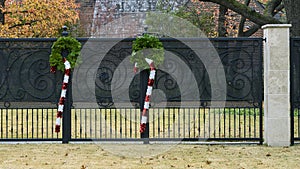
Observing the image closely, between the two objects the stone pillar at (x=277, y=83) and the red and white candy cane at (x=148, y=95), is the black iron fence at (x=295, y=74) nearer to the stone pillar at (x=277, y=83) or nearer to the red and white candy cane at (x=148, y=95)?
the stone pillar at (x=277, y=83)

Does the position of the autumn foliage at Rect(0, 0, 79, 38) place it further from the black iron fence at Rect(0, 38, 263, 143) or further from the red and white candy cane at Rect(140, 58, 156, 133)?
the red and white candy cane at Rect(140, 58, 156, 133)

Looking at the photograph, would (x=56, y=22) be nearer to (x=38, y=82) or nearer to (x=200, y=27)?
(x=200, y=27)

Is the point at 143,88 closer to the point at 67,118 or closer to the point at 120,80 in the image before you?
the point at 120,80

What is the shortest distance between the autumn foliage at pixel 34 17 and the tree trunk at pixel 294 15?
1176 centimetres

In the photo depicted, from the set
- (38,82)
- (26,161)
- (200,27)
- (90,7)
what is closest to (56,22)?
(200,27)

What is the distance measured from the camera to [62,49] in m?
12.4

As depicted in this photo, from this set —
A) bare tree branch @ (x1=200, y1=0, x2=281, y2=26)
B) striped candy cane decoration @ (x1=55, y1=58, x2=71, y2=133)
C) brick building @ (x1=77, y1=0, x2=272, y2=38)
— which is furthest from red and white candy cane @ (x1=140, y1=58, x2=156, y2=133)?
brick building @ (x1=77, y1=0, x2=272, y2=38)

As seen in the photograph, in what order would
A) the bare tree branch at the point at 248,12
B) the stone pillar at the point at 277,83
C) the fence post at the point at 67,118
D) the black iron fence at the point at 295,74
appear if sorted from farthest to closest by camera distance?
the bare tree branch at the point at 248,12
the fence post at the point at 67,118
the black iron fence at the point at 295,74
the stone pillar at the point at 277,83

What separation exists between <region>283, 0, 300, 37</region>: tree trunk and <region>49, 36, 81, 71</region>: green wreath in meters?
8.23

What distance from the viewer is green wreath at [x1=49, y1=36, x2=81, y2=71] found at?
12.3 meters

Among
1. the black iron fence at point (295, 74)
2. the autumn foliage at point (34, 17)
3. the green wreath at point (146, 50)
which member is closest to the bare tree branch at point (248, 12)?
the black iron fence at point (295, 74)

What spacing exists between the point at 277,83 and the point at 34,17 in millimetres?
17128

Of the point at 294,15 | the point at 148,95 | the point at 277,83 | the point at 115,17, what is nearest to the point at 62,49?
the point at 148,95

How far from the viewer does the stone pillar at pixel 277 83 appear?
11.9 meters
